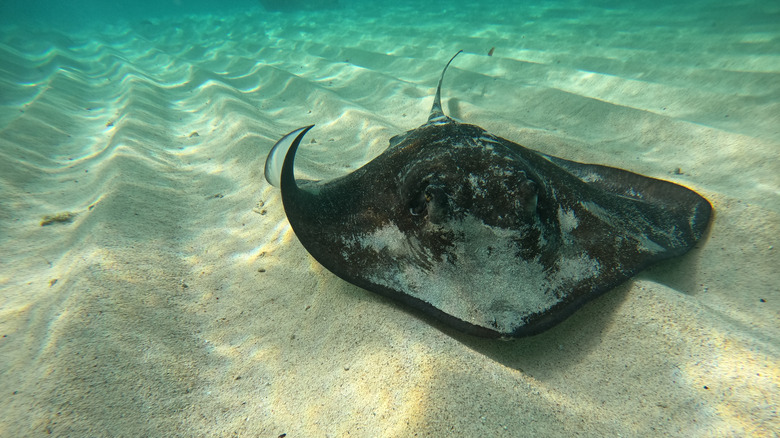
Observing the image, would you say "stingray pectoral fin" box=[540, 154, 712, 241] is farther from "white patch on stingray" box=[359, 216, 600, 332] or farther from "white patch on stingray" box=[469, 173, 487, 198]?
"white patch on stingray" box=[469, 173, 487, 198]

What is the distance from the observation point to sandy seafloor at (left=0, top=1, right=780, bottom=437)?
172 centimetres

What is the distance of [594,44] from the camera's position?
35.6 feet

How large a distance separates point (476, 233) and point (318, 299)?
1.33 meters

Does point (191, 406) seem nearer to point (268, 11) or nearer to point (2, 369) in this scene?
point (2, 369)

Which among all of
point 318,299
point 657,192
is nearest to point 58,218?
point 318,299

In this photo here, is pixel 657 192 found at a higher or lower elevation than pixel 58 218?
lower

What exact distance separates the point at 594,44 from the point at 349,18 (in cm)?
1561

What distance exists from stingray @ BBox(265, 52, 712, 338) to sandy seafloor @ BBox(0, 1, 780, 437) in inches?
13.4

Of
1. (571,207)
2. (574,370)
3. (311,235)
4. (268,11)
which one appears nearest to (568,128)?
(571,207)

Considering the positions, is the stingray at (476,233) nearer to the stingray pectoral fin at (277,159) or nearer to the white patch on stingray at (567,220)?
the white patch on stingray at (567,220)

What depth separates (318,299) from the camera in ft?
8.15

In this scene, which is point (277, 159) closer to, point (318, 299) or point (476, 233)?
point (318, 299)

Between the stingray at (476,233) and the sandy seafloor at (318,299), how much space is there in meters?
0.34

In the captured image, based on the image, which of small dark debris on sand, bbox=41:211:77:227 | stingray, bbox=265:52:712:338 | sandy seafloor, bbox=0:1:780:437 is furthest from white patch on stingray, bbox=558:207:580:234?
small dark debris on sand, bbox=41:211:77:227
